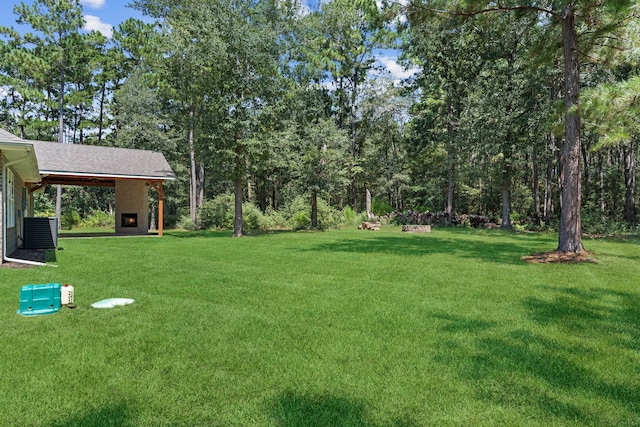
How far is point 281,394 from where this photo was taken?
2832mm

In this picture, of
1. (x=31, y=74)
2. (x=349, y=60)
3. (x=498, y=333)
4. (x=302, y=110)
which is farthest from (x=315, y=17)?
(x=498, y=333)

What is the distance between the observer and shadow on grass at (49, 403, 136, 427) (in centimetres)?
243

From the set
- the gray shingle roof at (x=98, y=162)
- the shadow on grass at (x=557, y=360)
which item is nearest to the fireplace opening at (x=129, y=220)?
the gray shingle roof at (x=98, y=162)

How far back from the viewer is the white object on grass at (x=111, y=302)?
5.18 metres

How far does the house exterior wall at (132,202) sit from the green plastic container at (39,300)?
16.3m

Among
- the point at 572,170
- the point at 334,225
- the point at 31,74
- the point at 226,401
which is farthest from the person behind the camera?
the point at 31,74

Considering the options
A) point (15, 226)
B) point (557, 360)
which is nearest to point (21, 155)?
point (15, 226)

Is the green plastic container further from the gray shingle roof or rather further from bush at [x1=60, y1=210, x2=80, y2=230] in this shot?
bush at [x1=60, y1=210, x2=80, y2=230]

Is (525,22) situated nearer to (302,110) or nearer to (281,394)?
(302,110)

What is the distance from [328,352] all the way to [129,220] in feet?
64.0

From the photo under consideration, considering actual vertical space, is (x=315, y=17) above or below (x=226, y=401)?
above

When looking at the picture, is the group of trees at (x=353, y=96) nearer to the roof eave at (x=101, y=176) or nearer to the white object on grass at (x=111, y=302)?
the roof eave at (x=101, y=176)

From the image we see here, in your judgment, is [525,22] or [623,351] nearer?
[623,351]

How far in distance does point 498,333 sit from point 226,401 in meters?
2.96
